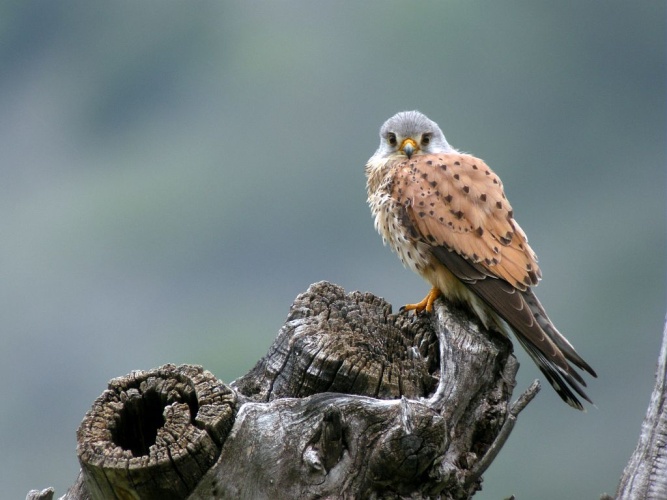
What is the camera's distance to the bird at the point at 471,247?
272 centimetres

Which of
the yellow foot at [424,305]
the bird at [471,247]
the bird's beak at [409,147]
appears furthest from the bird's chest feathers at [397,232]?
the bird's beak at [409,147]

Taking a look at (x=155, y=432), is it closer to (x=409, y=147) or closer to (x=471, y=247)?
(x=471, y=247)

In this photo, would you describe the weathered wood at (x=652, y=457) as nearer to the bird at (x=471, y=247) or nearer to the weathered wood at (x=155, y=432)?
the bird at (x=471, y=247)

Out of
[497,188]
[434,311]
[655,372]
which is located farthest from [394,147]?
[655,372]

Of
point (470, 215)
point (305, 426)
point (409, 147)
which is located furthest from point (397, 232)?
point (305, 426)

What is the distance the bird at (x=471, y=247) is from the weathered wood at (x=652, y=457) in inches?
18.1

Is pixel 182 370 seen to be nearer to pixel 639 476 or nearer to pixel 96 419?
pixel 96 419

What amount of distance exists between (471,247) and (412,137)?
3.05 ft

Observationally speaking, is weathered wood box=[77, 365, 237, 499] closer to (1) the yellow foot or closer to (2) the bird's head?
(1) the yellow foot

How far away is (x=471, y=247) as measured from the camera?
9.69ft

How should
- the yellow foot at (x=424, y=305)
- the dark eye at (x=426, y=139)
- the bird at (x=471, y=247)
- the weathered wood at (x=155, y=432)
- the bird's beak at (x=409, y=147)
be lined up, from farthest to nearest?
1. the dark eye at (x=426, y=139)
2. the bird's beak at (x=409, y=147)
3. the yellow foot at (x=424, y=305)
4. the bird at (x=471, y=247)
5. the weathered wood at (x=155, y=432)

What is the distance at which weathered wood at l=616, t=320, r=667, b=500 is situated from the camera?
6.56 feet

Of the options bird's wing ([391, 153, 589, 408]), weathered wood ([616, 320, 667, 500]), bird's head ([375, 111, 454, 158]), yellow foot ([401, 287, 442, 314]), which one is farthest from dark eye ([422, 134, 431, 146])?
weathered wood ([616, 320, 667, 500])

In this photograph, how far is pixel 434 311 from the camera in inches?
111
